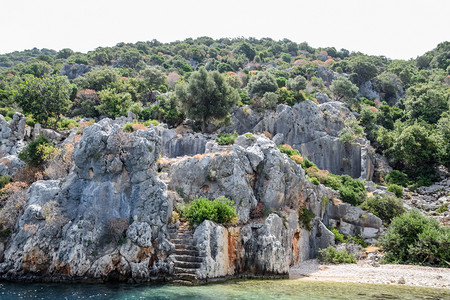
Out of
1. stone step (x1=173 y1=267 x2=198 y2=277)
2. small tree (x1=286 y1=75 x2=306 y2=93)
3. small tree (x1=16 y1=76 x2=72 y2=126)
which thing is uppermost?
small tree (x1=286 y1=75 x2=306 y2=93)

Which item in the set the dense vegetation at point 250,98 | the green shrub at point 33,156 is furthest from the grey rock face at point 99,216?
the dense vegetation at point 250,98

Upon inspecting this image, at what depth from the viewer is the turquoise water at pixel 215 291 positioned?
46.7 feet

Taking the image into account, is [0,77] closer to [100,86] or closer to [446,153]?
[100,86]

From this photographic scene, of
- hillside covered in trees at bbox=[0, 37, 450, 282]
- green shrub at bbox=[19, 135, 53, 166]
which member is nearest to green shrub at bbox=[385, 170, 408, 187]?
hillside covered in trees at bbox=[0, 37, 450, 282]

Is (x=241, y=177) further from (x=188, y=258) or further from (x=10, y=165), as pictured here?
(x=10, y=165)

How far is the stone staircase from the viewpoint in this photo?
57.1 feet

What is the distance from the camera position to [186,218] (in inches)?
818

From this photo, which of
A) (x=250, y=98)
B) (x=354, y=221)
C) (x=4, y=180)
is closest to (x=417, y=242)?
(x=354, y=221)

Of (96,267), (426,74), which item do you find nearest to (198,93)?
(96,267)

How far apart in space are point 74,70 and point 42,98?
4536cm

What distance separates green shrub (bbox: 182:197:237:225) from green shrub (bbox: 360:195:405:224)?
727 inches

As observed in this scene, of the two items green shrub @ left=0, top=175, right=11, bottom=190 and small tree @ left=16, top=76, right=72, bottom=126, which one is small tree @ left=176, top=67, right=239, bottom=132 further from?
green shrub @ left=0, top=175, right=11, bottom=190

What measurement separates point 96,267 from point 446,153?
42.8m

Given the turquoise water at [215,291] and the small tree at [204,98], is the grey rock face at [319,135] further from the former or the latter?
the turquoise water at [215,291]
